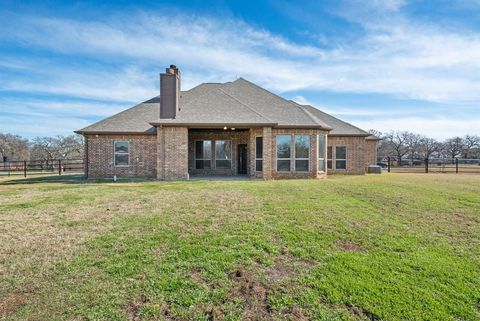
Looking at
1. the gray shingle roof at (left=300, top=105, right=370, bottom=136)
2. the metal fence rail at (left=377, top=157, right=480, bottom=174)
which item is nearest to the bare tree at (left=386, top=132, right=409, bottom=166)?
the metal fence rail at (left=377, top=157, right=480, bottom=174)

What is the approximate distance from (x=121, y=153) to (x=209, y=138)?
17.8 ft

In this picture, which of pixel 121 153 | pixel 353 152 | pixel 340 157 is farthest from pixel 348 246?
pixel 353 152

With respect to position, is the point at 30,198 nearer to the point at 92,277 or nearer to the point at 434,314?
the point at 92,277

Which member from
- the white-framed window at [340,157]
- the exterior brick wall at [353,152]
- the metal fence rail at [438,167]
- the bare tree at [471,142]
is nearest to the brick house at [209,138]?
the exterior brick wall at [353,152]

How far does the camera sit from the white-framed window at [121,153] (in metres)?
15.0

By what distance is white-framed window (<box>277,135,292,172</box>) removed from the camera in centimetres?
1431

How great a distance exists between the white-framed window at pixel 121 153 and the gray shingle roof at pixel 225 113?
78 cm

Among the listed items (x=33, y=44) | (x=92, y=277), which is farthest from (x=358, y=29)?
(x=33, y=44)

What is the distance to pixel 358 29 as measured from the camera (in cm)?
1187

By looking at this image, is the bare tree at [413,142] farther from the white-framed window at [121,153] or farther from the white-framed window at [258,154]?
the white-framed window at [121,153]

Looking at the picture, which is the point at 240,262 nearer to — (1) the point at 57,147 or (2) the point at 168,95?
(2) the point at 168,95

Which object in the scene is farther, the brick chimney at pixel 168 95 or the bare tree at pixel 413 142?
the bare tree at pixel 413 142

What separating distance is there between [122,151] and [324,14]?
12529mm

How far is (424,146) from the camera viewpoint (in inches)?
1965
